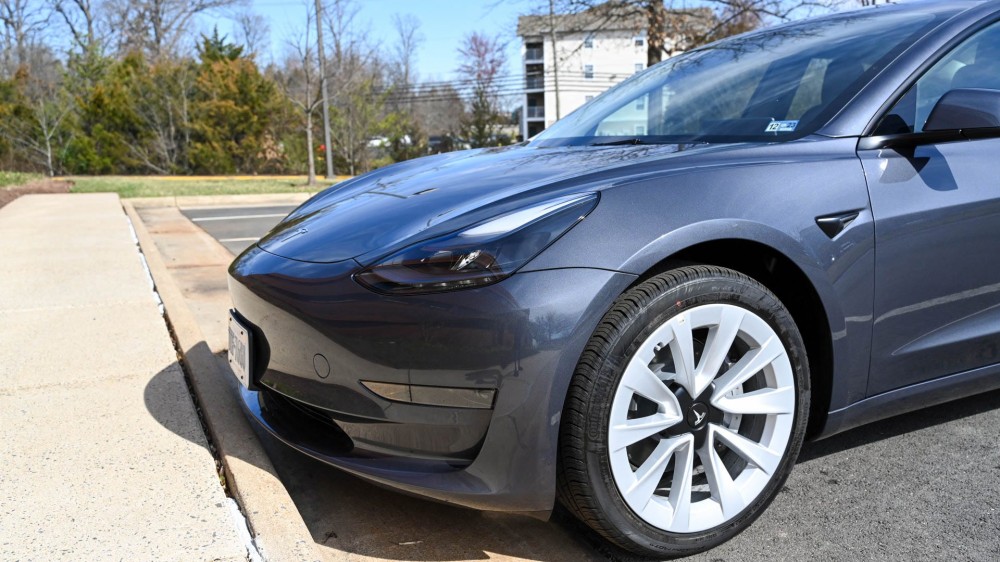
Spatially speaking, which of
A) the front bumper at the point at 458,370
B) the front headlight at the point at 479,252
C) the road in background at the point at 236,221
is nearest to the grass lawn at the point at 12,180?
the road in background at the point at 236,221

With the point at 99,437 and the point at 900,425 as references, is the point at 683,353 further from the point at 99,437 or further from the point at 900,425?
the point at 99,437

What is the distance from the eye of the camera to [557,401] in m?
1.85

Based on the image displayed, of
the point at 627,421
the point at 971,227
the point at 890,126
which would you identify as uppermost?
the point at 890,126

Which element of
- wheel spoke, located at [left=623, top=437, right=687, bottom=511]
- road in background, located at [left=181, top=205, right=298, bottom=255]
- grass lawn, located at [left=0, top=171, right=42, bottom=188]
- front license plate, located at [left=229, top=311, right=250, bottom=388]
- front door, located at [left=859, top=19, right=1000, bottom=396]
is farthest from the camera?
grass lawn, located at [left=0, top=171, right=42, bottom=188]

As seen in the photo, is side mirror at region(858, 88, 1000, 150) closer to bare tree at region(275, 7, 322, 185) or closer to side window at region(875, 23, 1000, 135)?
side window at region(875, 23, 1000, 135)

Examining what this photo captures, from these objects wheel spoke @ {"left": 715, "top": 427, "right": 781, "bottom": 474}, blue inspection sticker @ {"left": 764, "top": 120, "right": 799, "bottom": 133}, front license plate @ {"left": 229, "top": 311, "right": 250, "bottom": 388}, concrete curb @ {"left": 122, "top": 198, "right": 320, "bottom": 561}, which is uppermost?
blue inspection sticker @ {"left": 764, "top": 120, "right": 799, "bottom": 133}

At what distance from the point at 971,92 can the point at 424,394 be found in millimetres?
1871

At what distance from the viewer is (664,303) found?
6.31ft

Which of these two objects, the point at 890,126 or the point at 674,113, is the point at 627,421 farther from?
the point at 674,113

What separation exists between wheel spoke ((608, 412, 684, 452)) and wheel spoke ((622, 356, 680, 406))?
0.16 feet

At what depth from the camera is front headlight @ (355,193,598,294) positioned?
73.3 inches

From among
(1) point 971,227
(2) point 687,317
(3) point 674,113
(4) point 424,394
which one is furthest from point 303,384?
(1) point 971,227

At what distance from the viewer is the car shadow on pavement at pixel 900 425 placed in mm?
2738

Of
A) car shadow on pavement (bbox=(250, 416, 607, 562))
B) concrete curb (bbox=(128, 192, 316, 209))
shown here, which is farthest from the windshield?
concrete curb (bbox=(128, 192, 316, 209))
